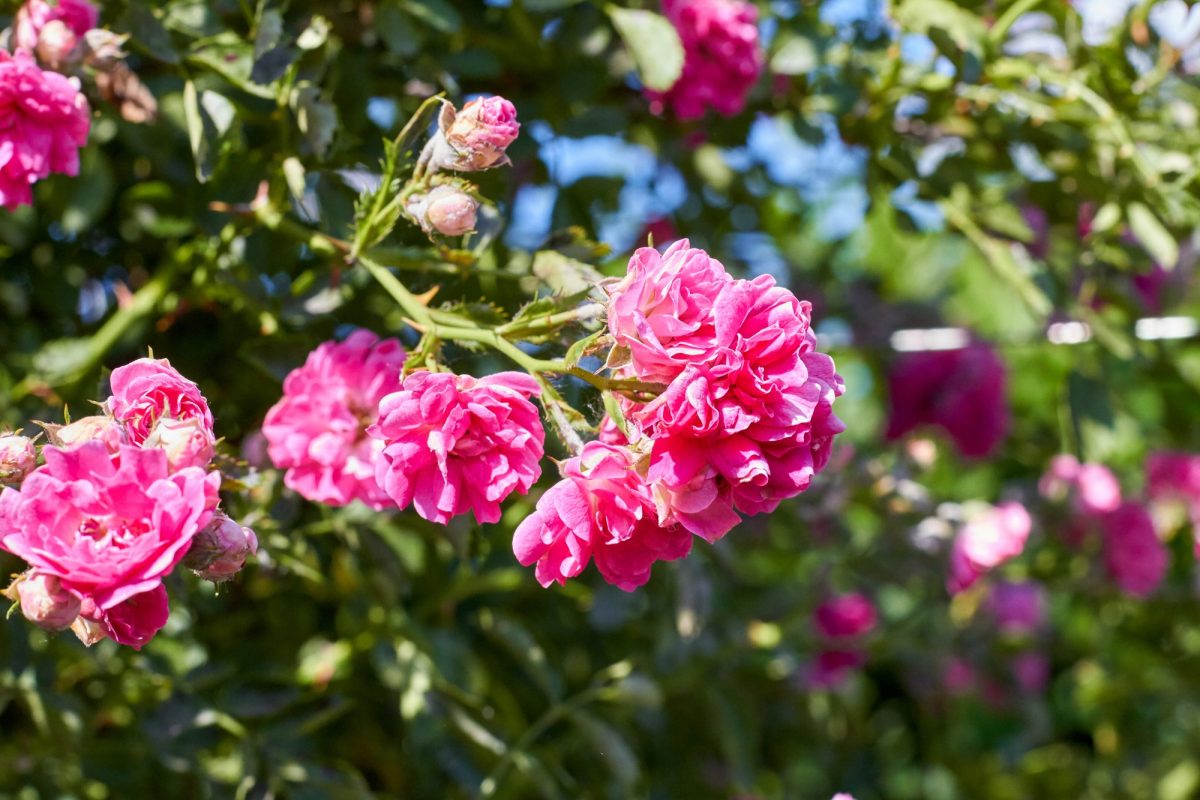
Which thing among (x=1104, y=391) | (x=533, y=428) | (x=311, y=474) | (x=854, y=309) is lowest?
(x=854, y=309)

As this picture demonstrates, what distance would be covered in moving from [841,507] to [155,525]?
100cm

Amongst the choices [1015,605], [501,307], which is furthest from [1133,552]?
[501,307]

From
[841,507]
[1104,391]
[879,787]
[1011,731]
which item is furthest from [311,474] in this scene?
[1011,731]

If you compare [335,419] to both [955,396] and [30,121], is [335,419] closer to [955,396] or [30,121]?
[30,121]

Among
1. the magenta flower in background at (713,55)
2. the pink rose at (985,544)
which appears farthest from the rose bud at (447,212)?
the pink rose at (985,544)

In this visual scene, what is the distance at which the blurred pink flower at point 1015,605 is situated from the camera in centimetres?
182

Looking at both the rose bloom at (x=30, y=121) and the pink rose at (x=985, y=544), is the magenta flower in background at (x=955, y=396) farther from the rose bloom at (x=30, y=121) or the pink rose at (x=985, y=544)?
the rose bloom at (x=30, y=121)

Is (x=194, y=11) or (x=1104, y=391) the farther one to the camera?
(x=1104, y=391)

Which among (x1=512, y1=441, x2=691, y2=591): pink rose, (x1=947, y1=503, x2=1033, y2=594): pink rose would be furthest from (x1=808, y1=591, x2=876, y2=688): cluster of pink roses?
(x1=512, y1=441, x2=691, y2=591): pink rose

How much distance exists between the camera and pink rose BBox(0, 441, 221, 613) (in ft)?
1.79

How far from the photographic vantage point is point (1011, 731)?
228 centimetres

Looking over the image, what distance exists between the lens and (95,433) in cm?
59

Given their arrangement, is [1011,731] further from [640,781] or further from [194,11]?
[194,11]

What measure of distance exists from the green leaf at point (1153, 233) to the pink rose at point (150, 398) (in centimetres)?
87
